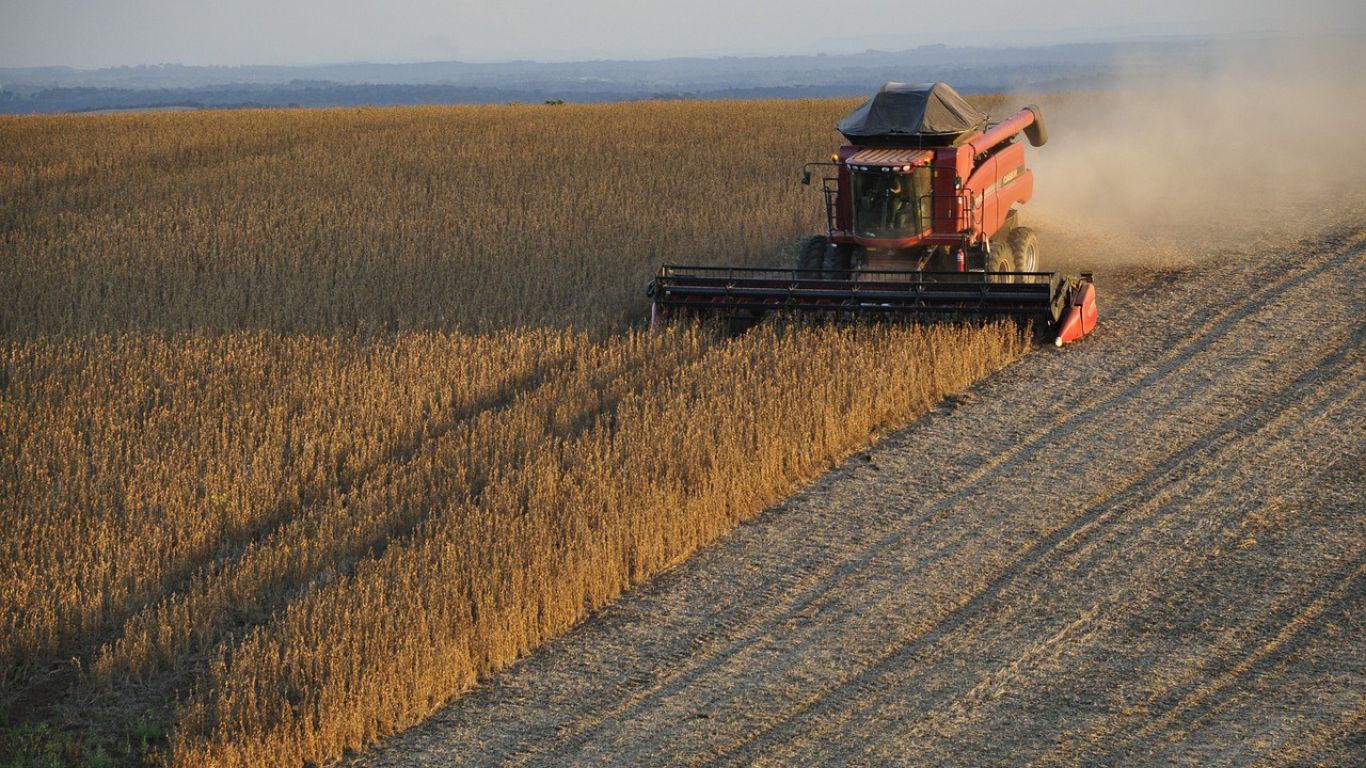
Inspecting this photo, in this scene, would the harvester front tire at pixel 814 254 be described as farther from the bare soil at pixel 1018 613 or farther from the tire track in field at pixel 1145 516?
the tire track in field at pixel 1145 516

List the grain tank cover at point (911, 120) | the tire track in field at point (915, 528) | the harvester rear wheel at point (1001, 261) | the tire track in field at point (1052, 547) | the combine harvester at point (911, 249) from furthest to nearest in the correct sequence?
1. the grain tank cover at point (911, 120)
2. the harvester rear wheel at point (1001, 261)
3. the combine harvester at point (911, 249)
4. the tire track in field at point (915, 528)
5. the tire track in field at point (1052, 547)

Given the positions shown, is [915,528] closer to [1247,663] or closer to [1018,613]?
[1018,613]

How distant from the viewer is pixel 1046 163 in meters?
20.0

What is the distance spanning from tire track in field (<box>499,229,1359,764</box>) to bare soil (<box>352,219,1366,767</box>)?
0.02m

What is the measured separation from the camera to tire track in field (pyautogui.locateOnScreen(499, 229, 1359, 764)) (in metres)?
6.63

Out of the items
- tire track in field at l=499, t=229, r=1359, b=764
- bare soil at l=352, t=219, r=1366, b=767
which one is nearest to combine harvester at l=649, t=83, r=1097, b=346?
tire track in field at l=499, t=229, r=1359, b=764

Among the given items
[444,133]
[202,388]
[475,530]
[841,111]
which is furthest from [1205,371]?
[841,111]

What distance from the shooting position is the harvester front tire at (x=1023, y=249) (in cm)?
1363

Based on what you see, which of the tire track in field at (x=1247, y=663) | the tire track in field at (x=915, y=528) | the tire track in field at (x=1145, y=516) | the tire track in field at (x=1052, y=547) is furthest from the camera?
the tire track in field at (x=915, y=528)

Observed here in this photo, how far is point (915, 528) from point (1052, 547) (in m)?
0.79

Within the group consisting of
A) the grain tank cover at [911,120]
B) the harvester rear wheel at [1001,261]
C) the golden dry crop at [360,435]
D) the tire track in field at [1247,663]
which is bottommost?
the tire track in field at [1247,663]

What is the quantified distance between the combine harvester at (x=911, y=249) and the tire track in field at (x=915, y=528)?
1001mm

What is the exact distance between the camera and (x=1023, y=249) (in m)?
13.7

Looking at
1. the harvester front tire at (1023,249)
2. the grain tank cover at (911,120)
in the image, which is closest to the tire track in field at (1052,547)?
the harvester front tire at (1023,249)
